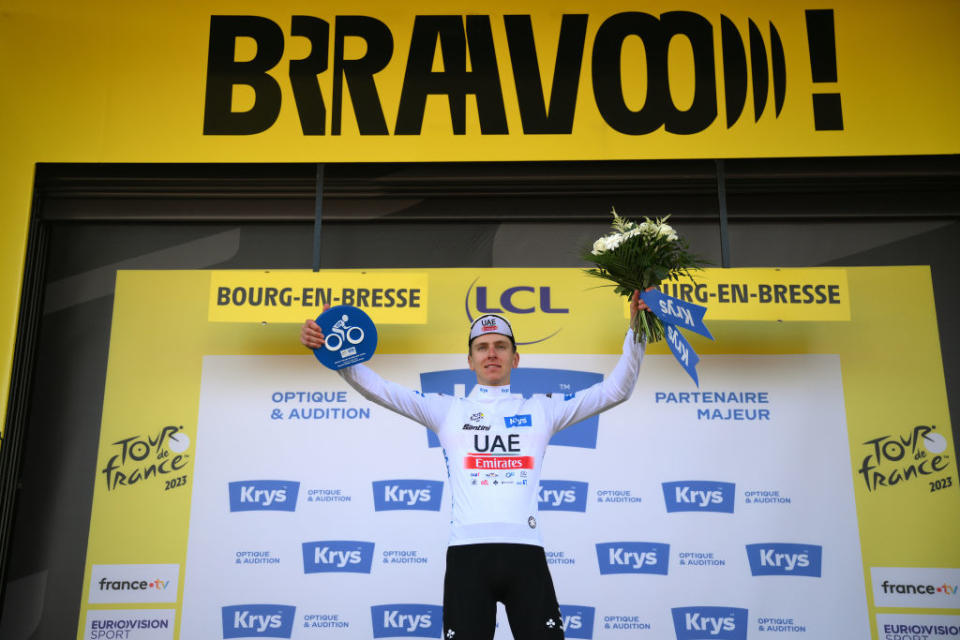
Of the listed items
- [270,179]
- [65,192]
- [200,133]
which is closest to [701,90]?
[270,179]

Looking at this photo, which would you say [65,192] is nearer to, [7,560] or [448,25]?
[7,560]

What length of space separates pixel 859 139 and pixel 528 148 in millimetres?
1698

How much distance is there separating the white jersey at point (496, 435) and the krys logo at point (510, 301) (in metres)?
1.15

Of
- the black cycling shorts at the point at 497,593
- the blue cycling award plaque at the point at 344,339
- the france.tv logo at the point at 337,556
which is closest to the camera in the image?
the black cycling shorts at the point at 497,593

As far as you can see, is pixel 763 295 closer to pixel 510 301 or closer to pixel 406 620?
pixel 510 301

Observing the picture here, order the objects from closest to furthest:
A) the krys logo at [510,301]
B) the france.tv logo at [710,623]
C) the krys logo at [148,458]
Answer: the france.tv logo at [710,623] < the krys logo at [148,458] < the krys logo at [510,301]

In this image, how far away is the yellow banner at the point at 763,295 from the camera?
3.90 m

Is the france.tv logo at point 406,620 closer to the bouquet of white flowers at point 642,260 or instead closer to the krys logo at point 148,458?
the krys logo at point 148,458

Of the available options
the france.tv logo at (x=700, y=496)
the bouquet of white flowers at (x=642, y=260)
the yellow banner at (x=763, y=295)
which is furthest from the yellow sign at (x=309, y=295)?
the france.tv logo at (x=700, y=496)

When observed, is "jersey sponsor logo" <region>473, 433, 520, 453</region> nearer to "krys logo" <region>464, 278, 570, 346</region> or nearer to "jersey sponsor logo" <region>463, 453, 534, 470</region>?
"jersey sponsor logo" <region>463, 453, 534, 470</region>

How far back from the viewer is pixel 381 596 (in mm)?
3895

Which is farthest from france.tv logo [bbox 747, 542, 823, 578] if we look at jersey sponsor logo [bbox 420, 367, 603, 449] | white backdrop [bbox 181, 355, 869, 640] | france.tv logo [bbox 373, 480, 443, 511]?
france.tv logo [bbox 373, 480, 443, 511]

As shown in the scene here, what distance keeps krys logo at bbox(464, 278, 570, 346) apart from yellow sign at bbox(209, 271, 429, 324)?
1.19ft

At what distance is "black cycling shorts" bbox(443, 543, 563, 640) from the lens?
8.70 ft
